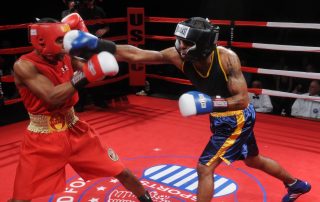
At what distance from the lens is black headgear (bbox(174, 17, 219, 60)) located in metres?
2.01

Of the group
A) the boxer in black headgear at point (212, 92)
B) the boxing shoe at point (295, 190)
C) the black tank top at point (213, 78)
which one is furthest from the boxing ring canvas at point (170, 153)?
the black tank top at point (213, 78)

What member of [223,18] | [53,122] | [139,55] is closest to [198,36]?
[139,55]

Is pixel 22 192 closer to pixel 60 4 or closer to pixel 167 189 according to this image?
pixel 167 189

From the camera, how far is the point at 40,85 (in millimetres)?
1914

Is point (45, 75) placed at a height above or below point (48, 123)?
above

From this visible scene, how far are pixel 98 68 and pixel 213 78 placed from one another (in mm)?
685

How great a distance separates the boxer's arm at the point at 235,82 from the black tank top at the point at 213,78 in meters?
0.03

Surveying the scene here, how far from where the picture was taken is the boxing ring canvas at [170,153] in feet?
8.98

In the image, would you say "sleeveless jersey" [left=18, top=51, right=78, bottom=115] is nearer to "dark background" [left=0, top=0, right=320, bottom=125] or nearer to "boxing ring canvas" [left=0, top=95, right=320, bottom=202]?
"boxing ring canvas" [left=0, top=95, right=320, bottom=202]

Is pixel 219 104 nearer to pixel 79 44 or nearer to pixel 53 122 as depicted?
pixel 79 44

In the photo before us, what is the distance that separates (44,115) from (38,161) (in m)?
0.23

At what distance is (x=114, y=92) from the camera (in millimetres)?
5246

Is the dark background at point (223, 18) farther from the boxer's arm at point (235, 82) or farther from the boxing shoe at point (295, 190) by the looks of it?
the boxer's arm at point (235, 82)

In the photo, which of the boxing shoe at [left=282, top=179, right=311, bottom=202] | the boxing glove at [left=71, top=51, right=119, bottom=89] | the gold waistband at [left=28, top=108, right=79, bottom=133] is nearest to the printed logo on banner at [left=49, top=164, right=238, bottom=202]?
the boxing shoe at [left=282, top=179, right=311, bottom=202]
